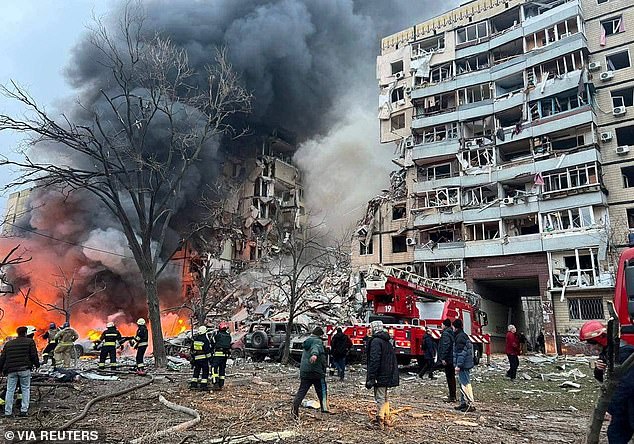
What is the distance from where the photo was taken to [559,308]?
25875mm

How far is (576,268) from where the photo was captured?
25.9m

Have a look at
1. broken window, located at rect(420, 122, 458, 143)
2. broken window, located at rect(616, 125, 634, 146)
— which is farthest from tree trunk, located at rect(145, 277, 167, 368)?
broken window, located at rect(616, 125, 634, 146)

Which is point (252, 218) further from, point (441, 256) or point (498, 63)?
point (498, 63)

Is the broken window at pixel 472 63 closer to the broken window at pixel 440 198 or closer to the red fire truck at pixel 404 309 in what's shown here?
the broken window at pixel 440 198

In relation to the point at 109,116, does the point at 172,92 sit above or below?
below

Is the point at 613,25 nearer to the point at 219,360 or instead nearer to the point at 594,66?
the point at 594,66

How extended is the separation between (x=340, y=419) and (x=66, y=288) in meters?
23.6

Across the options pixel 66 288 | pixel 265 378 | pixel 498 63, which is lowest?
pixel 265 378

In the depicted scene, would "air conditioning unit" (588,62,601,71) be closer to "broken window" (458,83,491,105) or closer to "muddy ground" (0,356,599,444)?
"broken window" (458,83,491,105)

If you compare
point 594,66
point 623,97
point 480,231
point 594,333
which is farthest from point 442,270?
point 594,333

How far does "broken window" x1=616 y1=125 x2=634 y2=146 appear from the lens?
2661 cm

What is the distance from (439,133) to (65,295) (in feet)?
87.3

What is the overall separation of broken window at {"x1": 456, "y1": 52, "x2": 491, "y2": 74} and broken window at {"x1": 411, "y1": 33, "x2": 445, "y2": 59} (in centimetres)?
220

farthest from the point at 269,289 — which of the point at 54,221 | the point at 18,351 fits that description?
the point at 18,351
